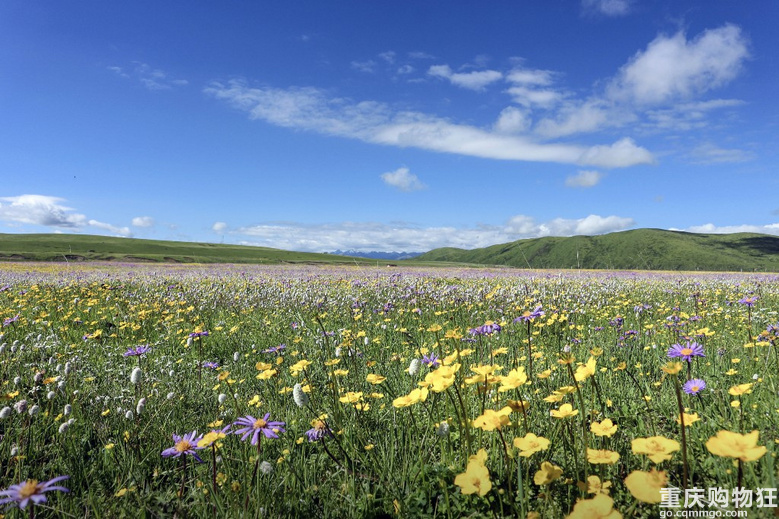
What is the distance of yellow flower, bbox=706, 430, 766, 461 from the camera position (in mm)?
1272

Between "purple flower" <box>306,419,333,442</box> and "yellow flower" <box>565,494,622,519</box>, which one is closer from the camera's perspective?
"yellow flower" <box>565,494,622,519</box>

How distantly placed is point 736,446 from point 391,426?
6.76 feet

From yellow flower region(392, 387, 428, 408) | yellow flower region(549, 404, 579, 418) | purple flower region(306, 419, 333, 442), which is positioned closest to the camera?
yellow flower region(549, 404, 579, 418)

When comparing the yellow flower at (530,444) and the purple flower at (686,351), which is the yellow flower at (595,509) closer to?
the yellow flower at (530,444)

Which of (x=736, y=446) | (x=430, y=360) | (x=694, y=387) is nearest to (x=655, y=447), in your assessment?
(x=736, y=446)

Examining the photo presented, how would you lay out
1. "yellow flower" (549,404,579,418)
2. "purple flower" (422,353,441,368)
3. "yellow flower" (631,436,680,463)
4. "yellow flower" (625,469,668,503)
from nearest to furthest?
"yellow flower" (625,469,668,503), "yellow flower" (631,436,680,463), "yellow flower" (549,404,579,418), "purple flower" (422,353,441,368)

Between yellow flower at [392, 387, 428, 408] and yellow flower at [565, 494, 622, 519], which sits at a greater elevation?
yellow flower at [392, 387, 428, 408]

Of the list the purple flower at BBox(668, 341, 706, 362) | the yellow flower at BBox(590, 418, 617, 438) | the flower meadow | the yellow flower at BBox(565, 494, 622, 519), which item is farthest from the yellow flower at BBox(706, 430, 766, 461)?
the purple flower at BBox(668, 341, 706, 362)

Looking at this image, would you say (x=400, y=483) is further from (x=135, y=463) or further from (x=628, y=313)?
(x=628, y=313)

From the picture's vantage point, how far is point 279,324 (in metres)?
7.21

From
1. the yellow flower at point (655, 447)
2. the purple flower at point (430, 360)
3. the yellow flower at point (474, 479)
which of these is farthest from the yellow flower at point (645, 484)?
the purple flower at point (430, 360)

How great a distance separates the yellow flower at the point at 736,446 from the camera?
1.27 m

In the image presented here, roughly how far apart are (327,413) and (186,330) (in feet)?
13.2

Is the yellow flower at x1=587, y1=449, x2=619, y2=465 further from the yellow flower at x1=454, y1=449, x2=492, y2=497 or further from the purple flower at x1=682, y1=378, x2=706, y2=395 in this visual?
the purple flower at x1=682, y1=378, x2=706, y2=395
